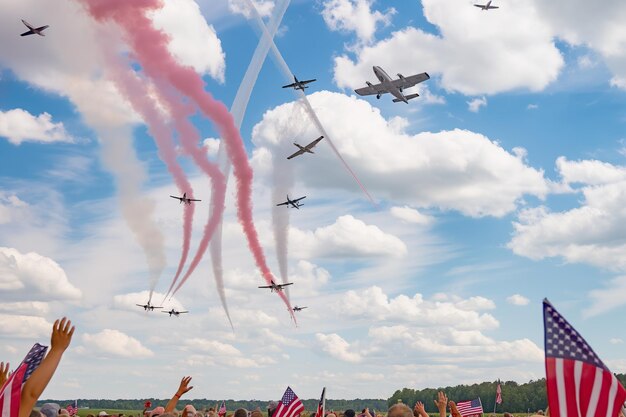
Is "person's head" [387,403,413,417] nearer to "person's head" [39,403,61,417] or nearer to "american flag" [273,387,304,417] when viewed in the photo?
"person's head" [39,403,61,417]

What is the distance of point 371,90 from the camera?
8094 cm

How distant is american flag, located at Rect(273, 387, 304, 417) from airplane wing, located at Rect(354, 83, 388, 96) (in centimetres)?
6103

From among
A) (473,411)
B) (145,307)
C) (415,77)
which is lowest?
(473,411)

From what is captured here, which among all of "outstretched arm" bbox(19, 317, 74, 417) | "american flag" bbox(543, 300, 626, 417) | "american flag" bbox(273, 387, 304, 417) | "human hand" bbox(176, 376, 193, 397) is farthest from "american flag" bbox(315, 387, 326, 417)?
"outstretched arm" bbox(19, 317, 74, 417)

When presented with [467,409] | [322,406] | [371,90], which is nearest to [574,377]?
[322,406]

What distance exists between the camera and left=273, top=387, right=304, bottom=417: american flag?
19.0 meters

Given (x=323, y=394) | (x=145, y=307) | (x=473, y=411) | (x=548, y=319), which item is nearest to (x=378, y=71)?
(x=145, y=307)

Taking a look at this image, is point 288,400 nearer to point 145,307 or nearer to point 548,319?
point 548,319

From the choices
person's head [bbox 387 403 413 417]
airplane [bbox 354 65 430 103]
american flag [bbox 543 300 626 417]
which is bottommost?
person's head [bbox 387 403 413 417]

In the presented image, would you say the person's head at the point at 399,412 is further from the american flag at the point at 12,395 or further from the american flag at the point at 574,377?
the american flag at the point at 12,395

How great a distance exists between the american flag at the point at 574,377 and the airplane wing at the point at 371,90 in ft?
234

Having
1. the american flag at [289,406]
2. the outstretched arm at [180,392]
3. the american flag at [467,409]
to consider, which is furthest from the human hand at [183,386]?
the american flag at [467,409]

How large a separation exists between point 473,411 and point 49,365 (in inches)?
1286

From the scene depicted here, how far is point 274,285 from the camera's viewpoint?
83.6m
